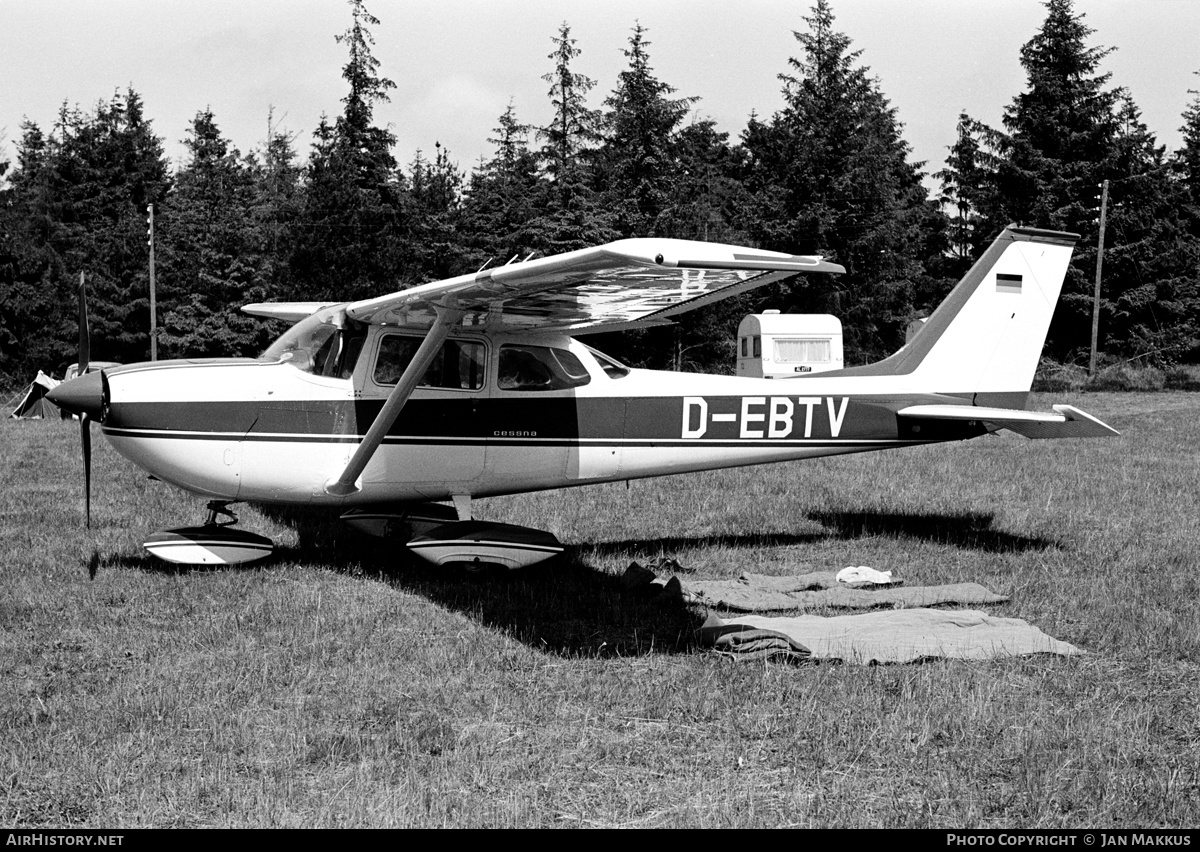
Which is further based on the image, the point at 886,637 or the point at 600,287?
the point at 600,287

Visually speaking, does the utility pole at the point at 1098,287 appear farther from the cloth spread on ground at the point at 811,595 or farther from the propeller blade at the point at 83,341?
the propeller blade at the point at 83,341

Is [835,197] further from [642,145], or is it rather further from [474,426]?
[474,426]

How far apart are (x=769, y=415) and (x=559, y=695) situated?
14.4 feet

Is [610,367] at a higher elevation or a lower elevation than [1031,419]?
higher

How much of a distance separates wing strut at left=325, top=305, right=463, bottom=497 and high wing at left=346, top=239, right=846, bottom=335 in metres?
0.16

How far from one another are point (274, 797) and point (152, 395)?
4.54m

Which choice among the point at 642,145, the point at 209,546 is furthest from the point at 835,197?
the point at 209,546

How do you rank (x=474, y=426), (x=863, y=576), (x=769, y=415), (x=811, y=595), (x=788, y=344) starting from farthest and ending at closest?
(x=788, y=344), (x=769, y=415), (x=474, y=426), (x=863, y=576), (x=811, y=595)

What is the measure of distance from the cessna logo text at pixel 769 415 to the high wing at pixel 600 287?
0.93 meters

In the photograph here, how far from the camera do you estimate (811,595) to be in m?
7.93

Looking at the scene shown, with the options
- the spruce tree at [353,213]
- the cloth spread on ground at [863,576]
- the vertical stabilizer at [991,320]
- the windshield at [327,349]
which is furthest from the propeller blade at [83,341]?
the spruce tree at [353,213]

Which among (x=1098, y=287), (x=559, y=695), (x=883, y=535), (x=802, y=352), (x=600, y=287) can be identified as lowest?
(x=559, y=695)

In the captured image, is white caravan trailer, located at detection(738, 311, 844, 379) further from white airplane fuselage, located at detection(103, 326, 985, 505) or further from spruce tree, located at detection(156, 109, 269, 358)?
spruce tree, located at detection(156, 109, 269, 358)

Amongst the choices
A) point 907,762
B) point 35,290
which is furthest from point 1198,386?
point 35,290
